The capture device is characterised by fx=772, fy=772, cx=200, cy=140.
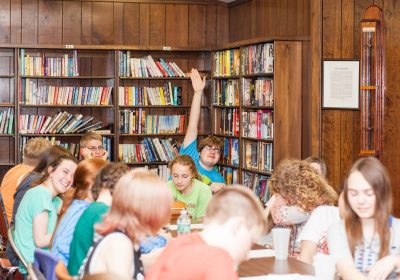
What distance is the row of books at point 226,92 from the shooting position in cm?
834

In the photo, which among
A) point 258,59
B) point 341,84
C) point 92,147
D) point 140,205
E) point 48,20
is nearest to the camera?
point 140,205

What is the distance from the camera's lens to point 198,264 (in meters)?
2.25

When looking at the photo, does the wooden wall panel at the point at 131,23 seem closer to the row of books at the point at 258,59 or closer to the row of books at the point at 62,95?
the row of books at the point at 62,95

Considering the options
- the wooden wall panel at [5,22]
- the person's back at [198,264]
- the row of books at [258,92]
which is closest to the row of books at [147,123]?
the row of books at [258,92]

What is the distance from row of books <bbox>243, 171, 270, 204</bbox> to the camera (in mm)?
7677

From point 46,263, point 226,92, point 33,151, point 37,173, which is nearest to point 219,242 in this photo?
point 46,263

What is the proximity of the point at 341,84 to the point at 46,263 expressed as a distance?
4139 millimetres

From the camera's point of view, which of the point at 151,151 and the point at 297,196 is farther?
the point at 151,151

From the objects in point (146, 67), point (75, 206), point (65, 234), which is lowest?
point (65, 234)

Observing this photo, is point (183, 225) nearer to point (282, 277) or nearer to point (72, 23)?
point (282, 277)

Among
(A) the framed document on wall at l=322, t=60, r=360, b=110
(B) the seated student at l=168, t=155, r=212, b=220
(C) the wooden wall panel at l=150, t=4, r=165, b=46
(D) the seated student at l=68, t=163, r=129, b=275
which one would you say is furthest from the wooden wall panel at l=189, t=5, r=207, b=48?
(D) the seated student at l=68, t=163, r=129, b=275

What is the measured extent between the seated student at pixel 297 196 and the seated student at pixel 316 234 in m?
0.37

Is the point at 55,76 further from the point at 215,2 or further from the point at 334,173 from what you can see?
the point at 334,173

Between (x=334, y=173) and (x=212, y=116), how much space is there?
250cm
